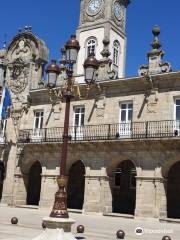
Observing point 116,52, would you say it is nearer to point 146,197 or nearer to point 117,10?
point 117,10

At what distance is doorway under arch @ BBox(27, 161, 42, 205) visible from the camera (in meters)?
26.3

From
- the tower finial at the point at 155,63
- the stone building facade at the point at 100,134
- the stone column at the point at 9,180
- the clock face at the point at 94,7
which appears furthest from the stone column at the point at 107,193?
the clock face at the point at 94,7

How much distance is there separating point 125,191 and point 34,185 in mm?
6357

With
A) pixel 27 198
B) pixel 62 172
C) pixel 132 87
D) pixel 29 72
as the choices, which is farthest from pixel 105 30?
pixel 62 172

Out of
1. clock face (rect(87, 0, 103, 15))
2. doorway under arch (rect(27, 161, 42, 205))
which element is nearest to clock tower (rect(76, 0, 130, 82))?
clock face (rect(87, 0, 103, 15))

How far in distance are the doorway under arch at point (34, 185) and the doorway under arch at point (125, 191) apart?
17.9 ft

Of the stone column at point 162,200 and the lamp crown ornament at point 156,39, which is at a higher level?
the lamp crown ornament at point 156,39

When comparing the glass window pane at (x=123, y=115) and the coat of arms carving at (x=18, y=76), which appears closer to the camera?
the glass window pane at (x=123, y=115)

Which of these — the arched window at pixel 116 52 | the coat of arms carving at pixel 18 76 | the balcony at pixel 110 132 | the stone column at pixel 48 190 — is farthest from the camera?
the arched window at pixel 116 52

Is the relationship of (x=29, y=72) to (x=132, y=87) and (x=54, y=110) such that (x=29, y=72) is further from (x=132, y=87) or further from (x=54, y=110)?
(x=132, y=87)

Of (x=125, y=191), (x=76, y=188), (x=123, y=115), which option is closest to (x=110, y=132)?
(x=123, y=115)

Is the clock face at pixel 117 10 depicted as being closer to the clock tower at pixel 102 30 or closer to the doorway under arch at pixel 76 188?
the clock tower at pixel 102 30

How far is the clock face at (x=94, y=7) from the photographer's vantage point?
30.0 m

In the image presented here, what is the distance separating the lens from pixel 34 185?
26656 mm
